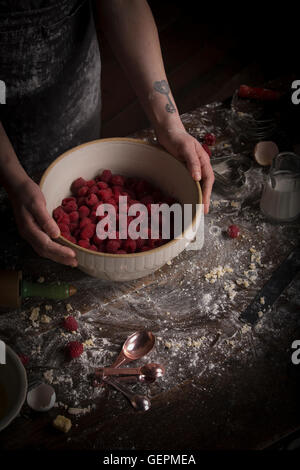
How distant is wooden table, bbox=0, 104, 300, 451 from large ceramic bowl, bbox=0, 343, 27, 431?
2.1 inches

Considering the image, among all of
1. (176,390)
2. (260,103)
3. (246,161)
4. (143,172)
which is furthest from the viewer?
(260,103)

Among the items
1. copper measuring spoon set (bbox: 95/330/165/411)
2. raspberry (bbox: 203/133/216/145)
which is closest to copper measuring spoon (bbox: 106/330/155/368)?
copper measuring spoon set (bbox: 95/330/165/411)

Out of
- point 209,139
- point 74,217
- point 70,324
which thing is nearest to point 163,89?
point 209,139

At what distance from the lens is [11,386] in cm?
108

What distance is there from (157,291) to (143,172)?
36cm

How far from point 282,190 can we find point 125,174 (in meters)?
0.45

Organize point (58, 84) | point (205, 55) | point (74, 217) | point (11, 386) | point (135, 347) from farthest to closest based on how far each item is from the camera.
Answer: point (205, 55), point (58, 84), point (74, 217), point (135, 347), point (11, 386)

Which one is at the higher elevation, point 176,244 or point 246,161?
point 176,244

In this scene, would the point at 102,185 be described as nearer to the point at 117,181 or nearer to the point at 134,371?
the point at 117,181

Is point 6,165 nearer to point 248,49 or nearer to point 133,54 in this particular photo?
point 133,54
